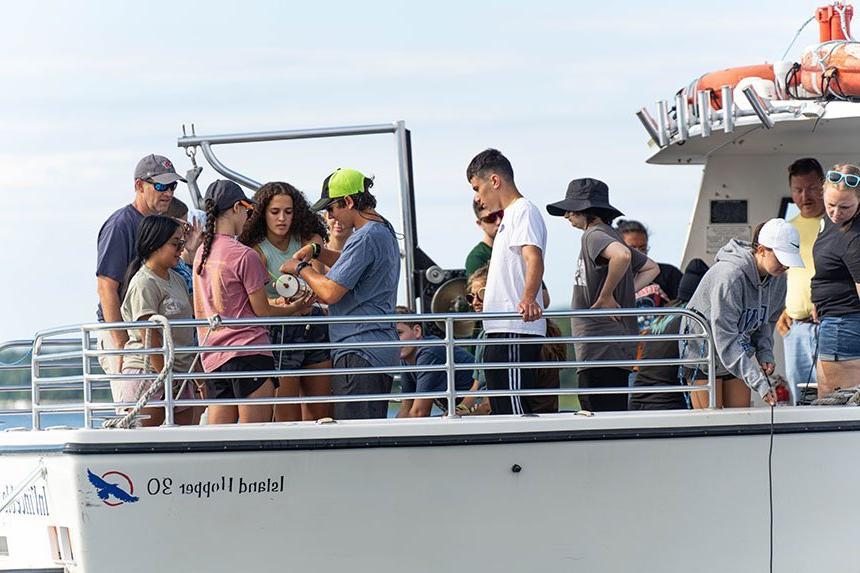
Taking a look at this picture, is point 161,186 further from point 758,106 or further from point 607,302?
point 758,106

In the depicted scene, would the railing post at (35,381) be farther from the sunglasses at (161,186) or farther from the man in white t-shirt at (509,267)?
the man in white t-shirt at (509,267)

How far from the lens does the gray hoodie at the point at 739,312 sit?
7.07 metres

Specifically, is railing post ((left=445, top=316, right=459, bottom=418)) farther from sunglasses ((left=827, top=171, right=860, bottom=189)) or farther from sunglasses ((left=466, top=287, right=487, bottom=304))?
sunglasses ((left=827, top=171, right=860, bottom=189))

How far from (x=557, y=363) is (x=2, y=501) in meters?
3.18

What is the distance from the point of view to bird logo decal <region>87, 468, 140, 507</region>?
6.74 meters

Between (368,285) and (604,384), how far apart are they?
1413mm

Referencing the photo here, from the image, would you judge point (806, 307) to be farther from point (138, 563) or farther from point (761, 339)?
point (138, 563)

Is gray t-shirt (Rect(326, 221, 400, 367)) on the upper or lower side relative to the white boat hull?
upper

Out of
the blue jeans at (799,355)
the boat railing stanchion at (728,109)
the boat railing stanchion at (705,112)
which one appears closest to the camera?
the blue jeans at (799,355)

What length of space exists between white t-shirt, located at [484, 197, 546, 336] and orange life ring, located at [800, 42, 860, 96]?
8.89 feet

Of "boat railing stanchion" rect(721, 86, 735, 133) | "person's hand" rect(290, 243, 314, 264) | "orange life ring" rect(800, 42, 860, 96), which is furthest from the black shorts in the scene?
"orange life ring" rect(800, 42, 860, 96)

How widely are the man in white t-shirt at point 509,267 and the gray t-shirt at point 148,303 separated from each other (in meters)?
1.67

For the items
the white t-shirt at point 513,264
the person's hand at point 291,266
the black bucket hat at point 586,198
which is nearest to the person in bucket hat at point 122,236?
the person's hand at point 291,266

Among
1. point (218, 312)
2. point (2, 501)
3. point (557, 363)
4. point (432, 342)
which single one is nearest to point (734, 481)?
point (557, 363)
